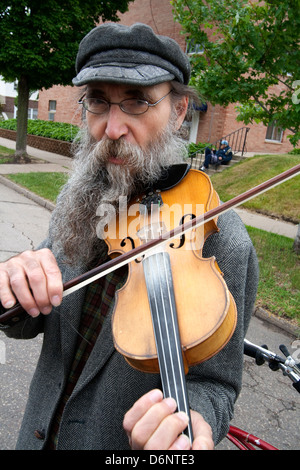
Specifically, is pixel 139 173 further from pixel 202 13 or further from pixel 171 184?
pixel 202 13

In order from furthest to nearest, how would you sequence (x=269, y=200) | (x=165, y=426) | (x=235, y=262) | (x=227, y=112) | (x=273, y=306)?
(x=227, y=112) < (x=269, y=200) < (x=273, y=306) < (x=235, y=262) < (x=165, y=426)

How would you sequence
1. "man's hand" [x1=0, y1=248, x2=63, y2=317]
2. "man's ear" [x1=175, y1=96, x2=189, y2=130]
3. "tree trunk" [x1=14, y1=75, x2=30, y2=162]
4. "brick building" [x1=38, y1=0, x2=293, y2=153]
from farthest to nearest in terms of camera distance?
"brick building" [x1=38, y1=0, x2=293, y2=153]
"tree trunk" [x1=14, y1=75, x2=30, y2=162]
"man's ear" [x1=175, y1=96, x2=189, y2=130]
"man's hand" [x1=0, y1=248, x2=63, y2=317]

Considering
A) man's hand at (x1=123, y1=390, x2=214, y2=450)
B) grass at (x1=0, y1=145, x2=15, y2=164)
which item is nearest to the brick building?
grass at (x1=0, y1=145, x2=15, y2=164)

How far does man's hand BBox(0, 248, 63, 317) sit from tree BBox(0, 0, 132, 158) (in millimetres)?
10813

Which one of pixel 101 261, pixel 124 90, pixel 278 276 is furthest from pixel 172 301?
pixel 278 276

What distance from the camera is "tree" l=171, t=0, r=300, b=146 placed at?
4.11 meters

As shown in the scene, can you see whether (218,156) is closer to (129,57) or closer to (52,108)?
(129,57)

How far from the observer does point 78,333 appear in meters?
1.19

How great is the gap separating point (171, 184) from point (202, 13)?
467 centimetres

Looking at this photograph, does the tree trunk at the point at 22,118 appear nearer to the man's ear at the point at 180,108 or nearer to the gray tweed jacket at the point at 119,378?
the man's ear at the point at 180,108

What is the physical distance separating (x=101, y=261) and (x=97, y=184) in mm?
285

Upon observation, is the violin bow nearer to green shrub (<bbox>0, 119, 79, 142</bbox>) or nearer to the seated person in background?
the seated person in background

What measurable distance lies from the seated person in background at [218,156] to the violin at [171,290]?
35.8 feet
